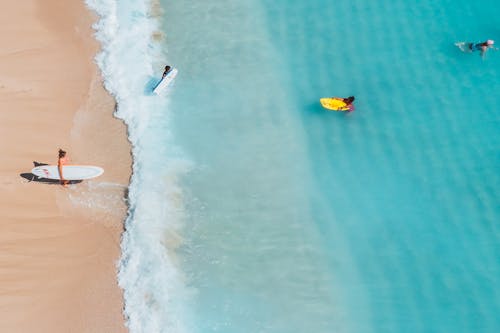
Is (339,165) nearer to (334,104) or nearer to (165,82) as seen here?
(334,104)

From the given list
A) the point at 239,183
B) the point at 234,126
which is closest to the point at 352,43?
the point at 234,126

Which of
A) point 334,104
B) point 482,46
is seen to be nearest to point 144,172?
point 334,104

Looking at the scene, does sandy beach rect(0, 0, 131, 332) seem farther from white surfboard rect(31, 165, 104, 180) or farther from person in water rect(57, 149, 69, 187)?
white surfboard rect(31, 165, 104, 180)

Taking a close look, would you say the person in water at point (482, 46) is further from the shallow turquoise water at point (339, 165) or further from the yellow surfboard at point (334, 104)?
the yellow surfboard at point (334, 104)

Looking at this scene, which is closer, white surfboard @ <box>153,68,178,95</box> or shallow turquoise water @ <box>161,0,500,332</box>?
shallow turquoise water @ <box>161,0,500,332</box>

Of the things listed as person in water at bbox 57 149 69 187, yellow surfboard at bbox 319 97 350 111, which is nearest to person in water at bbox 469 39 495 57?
yellow surfboard at bbox 319 97 350 111

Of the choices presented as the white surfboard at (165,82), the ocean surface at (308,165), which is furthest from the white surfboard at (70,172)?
the white surfboard at (165,82)

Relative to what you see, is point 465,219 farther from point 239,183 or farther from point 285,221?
point 239,183
